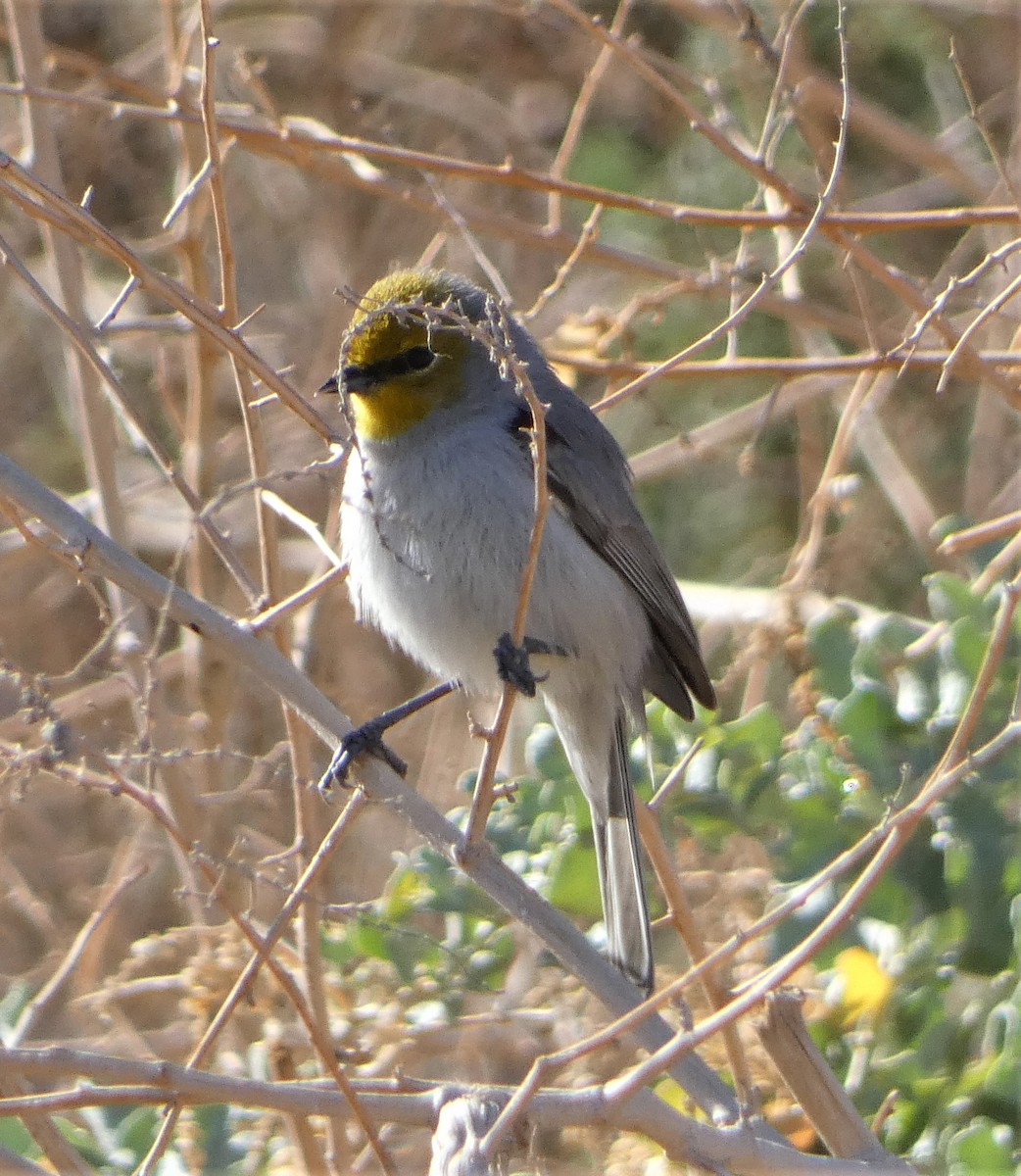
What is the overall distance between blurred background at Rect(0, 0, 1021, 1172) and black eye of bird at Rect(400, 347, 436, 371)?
234mm

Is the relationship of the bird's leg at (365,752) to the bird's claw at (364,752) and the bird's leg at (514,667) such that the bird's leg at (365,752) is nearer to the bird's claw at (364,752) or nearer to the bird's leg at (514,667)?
the bird's claw at (364,752)

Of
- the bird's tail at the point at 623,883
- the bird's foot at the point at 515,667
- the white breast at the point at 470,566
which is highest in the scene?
the white breast at the point at 470,566

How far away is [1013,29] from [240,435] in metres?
2.94

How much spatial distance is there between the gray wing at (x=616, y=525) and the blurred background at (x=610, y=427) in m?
0.10

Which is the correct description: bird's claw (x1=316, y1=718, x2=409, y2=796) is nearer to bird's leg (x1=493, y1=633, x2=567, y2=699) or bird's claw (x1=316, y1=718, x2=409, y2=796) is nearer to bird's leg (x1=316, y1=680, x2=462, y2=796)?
bird's leg (x1=316, y1=680, x2=462, y2=796)

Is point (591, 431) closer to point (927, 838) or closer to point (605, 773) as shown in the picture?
point (605, 773)

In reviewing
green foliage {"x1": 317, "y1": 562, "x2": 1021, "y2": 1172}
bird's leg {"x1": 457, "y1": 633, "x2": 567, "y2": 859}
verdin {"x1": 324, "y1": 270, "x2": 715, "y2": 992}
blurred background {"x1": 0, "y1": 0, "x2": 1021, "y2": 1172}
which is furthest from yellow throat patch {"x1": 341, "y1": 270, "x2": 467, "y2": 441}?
green foliage {"x1": 317, "y1": 562, "x2": 1021, "y2": 1172}

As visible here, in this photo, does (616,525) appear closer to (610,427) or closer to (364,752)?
(364,752)

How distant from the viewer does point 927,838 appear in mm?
3076

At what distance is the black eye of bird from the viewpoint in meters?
3.06

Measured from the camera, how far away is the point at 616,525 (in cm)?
322

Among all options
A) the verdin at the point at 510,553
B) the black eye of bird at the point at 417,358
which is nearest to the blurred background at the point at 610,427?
the verdin at the point at 510,553

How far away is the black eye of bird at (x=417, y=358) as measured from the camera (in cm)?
306

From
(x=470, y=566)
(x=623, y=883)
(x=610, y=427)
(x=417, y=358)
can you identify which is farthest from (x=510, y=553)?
(x=610, y=427)
